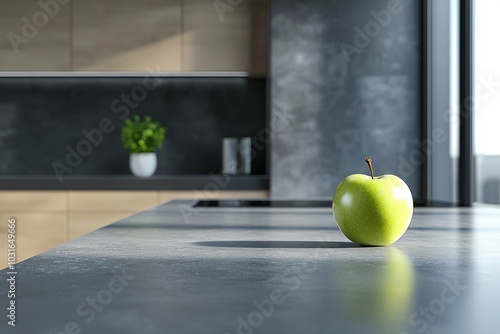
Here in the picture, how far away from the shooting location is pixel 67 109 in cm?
452

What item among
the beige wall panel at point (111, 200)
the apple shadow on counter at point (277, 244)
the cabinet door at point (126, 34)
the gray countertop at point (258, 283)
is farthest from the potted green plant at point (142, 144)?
the apple shadow on counter at point (277, 244)

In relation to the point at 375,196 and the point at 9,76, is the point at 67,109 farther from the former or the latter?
the point at 375,196

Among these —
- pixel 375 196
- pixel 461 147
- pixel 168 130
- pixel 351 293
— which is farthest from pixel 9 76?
pixel 351 293

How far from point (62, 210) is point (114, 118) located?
815mm

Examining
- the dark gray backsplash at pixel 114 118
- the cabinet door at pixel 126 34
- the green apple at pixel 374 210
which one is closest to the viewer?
the green apple at pixel 374 210

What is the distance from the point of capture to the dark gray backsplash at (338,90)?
402cm

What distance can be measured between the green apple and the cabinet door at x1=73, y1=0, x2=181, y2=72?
3.11m

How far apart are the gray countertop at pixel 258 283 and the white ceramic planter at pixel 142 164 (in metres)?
2.80

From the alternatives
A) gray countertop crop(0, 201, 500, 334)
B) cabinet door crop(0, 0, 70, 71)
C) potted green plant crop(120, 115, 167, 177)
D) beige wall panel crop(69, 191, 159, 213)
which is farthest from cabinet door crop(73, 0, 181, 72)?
gray countertop crop(0, 201, 500, 334)

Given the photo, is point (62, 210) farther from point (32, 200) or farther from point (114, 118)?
point (114, 118)

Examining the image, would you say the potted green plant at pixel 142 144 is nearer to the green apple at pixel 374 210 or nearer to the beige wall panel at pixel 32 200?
the beige wall panel at pixel 32 200

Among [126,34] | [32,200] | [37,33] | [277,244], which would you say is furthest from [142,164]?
[277,244]

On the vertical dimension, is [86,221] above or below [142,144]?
below

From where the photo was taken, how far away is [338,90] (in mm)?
4031
